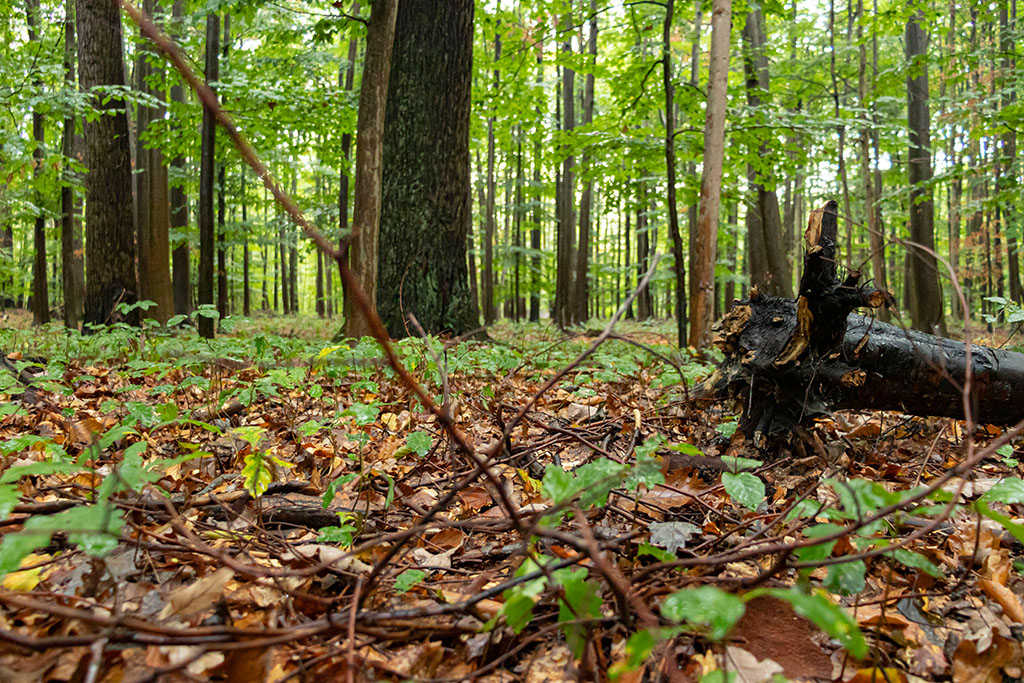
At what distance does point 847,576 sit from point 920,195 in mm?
10148

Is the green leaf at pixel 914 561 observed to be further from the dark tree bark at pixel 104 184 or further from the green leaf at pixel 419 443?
the dark tree bark at pixel 104 184

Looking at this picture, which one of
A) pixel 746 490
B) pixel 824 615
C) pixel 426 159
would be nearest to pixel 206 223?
pixel 426 159

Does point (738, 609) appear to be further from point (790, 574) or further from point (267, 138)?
point (267, 138)

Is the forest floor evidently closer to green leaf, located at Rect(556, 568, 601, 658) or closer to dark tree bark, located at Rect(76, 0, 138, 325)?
green leaf, located at Rect(556, 568, 601, 658)

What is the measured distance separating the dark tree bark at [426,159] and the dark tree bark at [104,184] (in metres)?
3.27

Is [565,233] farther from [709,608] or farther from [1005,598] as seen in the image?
[709,608]

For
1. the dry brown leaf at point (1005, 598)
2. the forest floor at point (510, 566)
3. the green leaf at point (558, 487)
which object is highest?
the green leaf at point (558, 487)

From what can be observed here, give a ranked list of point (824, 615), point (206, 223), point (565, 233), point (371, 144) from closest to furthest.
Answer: point (824, 615)
point (371, 144)
point (206, 223)
point (565, 233)

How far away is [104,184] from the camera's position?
6633mm

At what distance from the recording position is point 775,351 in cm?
230

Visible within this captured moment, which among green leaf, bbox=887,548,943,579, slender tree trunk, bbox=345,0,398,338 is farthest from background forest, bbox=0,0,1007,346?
green leaf, bbox=887,548,943,579

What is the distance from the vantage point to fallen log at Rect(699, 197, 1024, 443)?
2066 millimetres

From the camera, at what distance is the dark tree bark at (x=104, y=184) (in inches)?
259

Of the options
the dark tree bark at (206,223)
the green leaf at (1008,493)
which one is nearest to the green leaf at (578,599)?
the green leaf at (1008,493)
